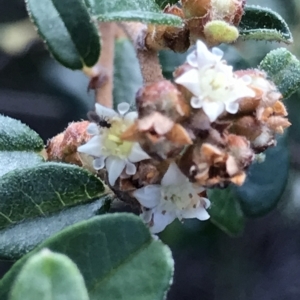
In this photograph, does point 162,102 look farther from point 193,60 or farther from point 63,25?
point 63,25

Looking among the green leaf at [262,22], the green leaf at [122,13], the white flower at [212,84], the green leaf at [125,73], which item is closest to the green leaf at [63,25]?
the green leaf at [122,13]

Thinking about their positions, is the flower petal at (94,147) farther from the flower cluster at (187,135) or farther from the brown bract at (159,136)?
the brown bract at (159,136)

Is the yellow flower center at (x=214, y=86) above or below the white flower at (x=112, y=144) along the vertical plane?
above

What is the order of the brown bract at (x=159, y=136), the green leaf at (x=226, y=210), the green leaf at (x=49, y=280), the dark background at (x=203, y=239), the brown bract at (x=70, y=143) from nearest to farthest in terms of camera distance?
the green leaf at (x=49, y=280) < the brown bract at (x=159, y=136) < the brown bract at (x=70, y=143) < the green leaf at (x=226, y=210) < the dark background at (x=203, y=239)

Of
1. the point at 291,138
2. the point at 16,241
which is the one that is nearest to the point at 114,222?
the point at 16,241

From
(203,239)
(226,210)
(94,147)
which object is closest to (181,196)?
(94,147)

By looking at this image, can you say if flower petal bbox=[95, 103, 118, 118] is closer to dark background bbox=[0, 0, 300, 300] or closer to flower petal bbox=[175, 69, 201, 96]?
flower petal bbox=[175, 69, 201, 96]

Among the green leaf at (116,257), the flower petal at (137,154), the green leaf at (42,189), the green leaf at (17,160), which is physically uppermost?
the flower petal at (137,154)
